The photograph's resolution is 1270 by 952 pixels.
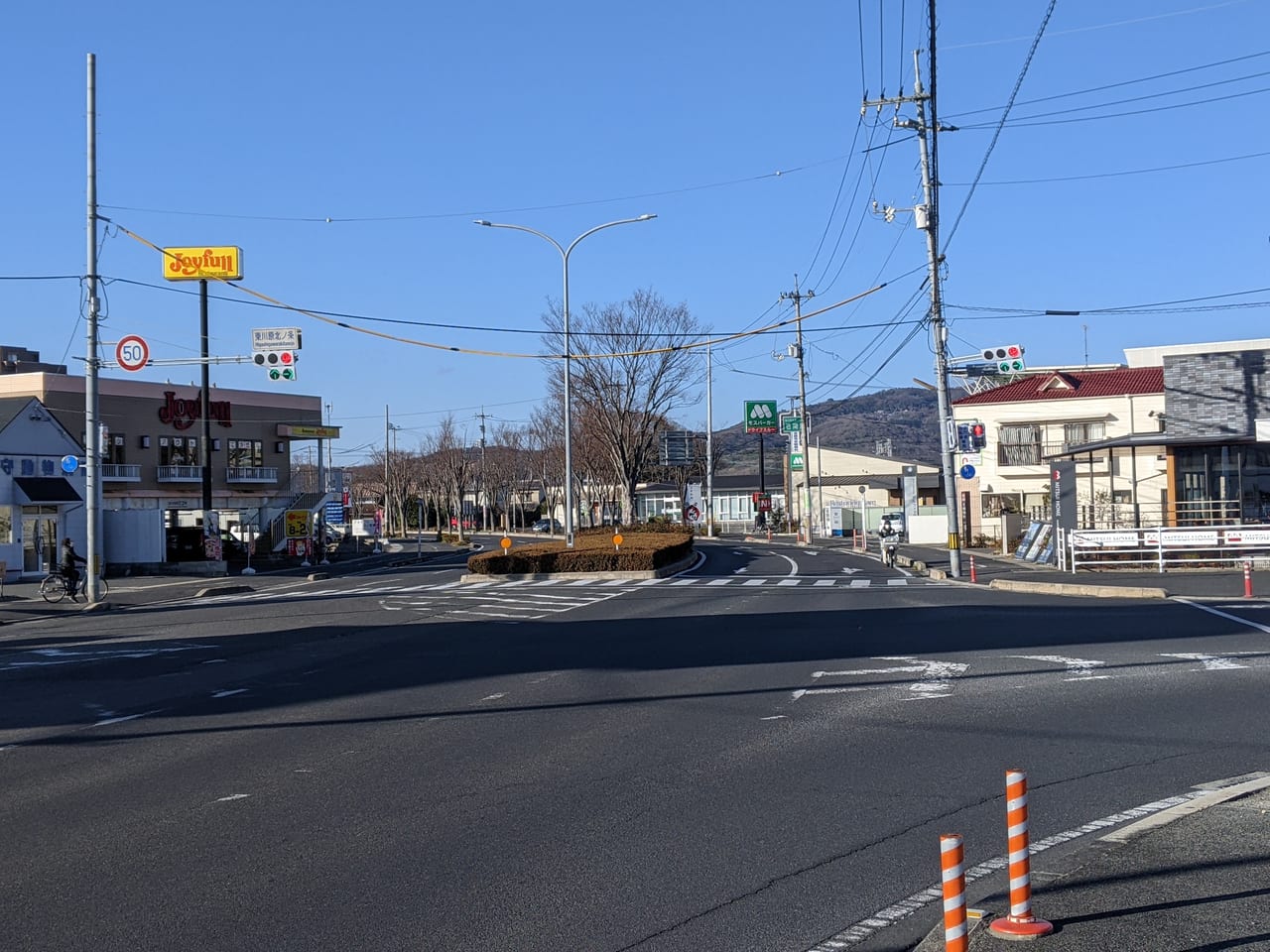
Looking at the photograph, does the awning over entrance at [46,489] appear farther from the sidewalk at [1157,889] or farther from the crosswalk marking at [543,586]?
the sidewalk at [1157,889]

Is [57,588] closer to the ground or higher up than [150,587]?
higher up

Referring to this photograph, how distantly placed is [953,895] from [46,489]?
4465cm

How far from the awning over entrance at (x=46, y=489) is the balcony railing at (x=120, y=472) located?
20836 mm

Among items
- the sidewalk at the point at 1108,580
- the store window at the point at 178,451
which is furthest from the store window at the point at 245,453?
the sidewalk at the point at 1108,580

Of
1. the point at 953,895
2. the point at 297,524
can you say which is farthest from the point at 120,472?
A: the point at 953,895

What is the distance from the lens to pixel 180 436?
71.3m

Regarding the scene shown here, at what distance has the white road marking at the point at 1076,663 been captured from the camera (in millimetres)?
14266

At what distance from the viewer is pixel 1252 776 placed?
910 cm

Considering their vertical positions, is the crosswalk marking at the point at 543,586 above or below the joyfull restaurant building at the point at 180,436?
below

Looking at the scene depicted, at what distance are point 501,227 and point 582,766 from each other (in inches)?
1263

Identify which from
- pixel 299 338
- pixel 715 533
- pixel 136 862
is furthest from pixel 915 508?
pixel 136 862

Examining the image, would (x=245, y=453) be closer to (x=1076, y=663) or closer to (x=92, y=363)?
(x=92, y=363)

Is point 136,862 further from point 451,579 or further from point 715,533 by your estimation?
point 715,533

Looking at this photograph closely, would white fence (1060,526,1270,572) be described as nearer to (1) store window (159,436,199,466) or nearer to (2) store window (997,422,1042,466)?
(2) store window (997,422,1042,466)
